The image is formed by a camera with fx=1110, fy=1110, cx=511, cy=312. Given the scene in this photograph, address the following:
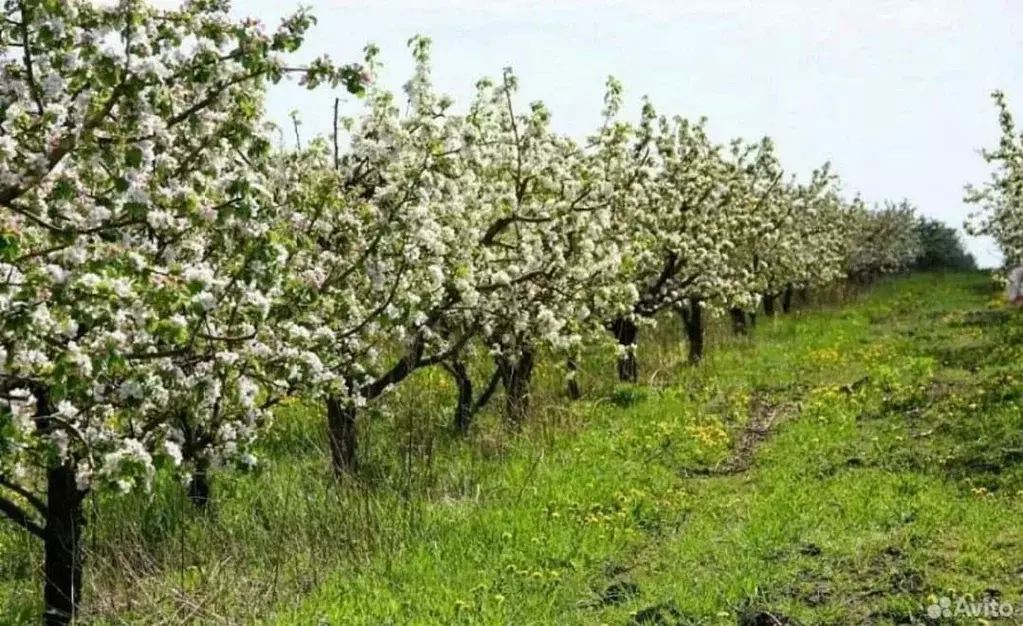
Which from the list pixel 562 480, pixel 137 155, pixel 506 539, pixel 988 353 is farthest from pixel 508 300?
pixel 988 353

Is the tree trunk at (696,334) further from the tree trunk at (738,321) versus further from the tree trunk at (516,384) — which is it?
the tree trunk at (516,384)

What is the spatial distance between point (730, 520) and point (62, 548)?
5.66 m

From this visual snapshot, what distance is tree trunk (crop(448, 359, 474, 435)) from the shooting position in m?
15.1

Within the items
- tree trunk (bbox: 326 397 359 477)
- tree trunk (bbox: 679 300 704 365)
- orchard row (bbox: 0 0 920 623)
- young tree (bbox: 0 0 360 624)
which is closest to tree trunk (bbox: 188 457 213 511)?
orchard row (bbox: 0 0 920 623)

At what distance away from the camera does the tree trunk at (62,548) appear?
27.1 feet

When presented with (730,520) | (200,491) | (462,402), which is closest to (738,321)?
(462,402)

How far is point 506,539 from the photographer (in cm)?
952

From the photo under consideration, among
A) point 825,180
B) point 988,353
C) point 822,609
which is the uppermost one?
point 825,180

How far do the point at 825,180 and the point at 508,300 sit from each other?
2787 cm

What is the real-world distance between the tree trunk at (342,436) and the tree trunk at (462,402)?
298 centimetres

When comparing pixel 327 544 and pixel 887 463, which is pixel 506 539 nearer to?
pixel 327 544

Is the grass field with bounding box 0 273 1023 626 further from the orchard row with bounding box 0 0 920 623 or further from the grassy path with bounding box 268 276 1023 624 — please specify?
the orchard row with bounding box 0 0 920 623

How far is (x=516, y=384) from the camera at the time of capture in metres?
16.0

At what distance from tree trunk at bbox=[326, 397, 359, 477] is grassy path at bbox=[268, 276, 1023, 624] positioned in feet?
4.07
